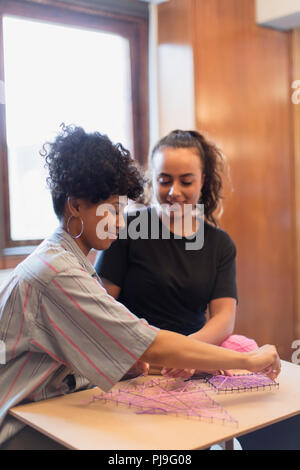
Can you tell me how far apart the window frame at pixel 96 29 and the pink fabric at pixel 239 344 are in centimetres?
118

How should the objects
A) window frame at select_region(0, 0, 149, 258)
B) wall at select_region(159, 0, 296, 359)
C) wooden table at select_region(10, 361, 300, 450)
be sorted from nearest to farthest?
wooden table at select_region(10, 361, 300, 450), window frame at select_region(0, 0, 149, 258), wall at select_region(159, 0, 296, 359)

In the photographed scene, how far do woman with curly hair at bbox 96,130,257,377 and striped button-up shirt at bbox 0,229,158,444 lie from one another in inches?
23.4

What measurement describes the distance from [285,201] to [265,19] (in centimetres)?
107

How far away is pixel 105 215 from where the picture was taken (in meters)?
1.42

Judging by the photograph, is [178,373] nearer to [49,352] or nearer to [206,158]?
[49,352]

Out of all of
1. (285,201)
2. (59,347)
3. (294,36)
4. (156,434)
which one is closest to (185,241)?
(59,347)

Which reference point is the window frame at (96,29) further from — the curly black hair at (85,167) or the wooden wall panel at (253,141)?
the curly black hair at (85,167)

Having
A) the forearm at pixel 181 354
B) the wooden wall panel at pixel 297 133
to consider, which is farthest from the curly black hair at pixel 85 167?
the wooden wall panel at pixel 297 133

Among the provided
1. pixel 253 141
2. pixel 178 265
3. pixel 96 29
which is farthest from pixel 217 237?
pixel 96 29

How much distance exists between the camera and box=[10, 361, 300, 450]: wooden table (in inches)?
42.7

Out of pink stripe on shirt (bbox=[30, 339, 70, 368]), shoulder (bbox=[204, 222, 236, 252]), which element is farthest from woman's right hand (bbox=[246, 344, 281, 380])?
shoulder (bbox=[204, 222, 236, 252])

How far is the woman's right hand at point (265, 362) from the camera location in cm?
137

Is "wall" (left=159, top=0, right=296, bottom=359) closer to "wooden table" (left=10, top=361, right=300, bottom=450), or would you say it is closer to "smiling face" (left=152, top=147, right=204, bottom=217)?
"smiling face" (left=152, top=147, right=204, bottom=217)
